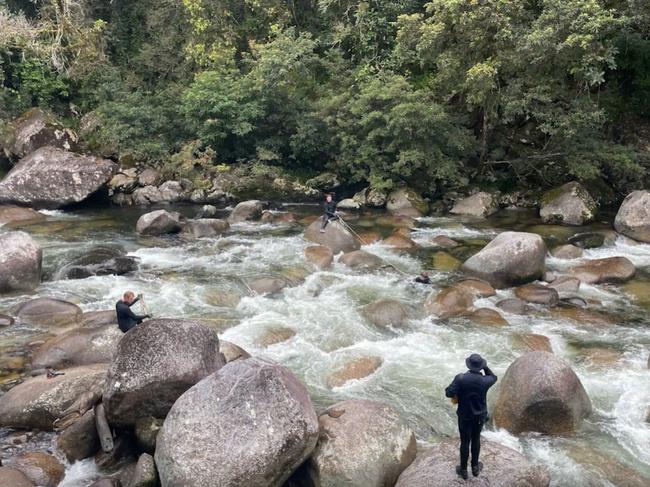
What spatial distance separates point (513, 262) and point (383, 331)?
526 centimetres

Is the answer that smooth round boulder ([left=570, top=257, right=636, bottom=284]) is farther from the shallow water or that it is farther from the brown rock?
the brown rock

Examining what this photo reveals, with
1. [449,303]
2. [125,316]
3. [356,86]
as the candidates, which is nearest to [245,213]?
[356,86]

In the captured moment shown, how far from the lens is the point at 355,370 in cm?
1186

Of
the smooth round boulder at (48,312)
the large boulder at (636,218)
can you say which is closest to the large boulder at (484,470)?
the smooth round boulder at (48,312)

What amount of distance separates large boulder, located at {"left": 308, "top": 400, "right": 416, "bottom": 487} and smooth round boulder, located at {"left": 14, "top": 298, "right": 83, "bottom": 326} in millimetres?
7798

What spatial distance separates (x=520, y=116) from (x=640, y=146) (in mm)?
5502

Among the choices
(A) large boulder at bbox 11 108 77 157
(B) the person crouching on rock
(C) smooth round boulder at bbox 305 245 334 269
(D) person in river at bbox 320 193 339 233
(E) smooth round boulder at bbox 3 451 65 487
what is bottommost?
(C) smooth round boulder at bbox 305 245 334 269

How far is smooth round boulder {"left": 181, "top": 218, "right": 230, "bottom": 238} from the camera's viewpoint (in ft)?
70.9

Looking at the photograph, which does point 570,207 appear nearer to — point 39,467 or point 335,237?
point 335,237

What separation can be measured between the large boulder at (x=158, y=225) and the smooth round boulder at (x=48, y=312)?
A: 7.55 m

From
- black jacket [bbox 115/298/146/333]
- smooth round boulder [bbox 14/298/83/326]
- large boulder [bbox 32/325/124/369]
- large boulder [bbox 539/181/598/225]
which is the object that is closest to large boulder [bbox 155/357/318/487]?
black jacket [bbox 115/298/146/333]

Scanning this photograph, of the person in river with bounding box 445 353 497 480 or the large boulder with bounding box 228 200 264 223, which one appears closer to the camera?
the person in river with bounding box 445 353 497 480

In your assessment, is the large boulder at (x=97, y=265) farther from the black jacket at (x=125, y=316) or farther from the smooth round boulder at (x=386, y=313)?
the smooth round boulder at (x=386, y=313)

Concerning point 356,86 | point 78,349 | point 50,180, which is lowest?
point 78,349
